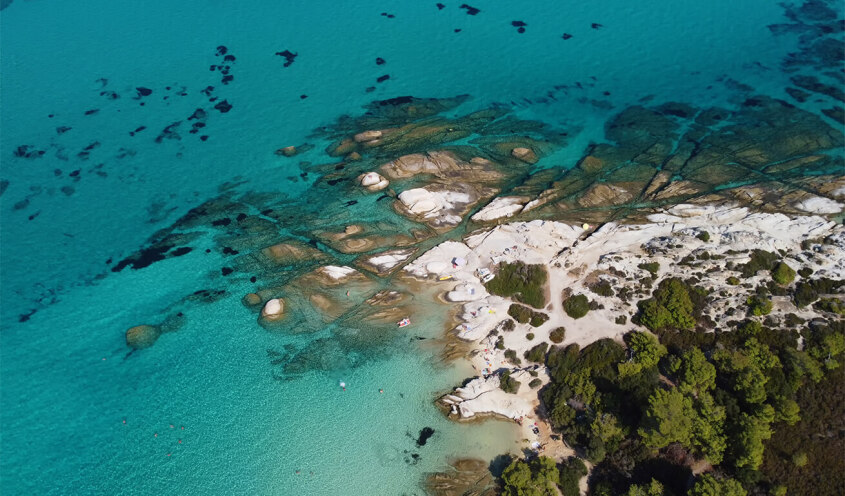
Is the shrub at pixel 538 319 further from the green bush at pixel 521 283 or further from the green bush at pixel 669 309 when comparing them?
the green bush at pixel 669 309

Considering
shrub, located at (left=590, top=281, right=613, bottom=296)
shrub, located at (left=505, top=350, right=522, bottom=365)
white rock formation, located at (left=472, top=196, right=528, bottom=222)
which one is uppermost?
white rock formation, located at (left=472, top=196, right=528, bottom=222)

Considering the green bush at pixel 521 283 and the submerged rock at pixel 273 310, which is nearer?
the green bush at pixel 521 283

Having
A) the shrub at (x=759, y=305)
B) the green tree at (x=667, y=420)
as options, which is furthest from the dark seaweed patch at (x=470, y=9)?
the green tree at (x=667, y=420)

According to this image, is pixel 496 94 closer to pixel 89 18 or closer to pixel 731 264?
pixel 731 264

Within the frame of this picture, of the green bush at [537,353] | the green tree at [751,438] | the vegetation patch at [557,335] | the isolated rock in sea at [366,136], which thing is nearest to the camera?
the green tree at [751,438]

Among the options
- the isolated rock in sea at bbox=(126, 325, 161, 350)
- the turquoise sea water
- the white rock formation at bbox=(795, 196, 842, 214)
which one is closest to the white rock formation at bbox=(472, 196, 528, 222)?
the turquoise sea water

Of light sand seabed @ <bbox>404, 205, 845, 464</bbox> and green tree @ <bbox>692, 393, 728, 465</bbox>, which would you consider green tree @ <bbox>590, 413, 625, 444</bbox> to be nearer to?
light sand seabed @ <bbox>404, 205, 845, 464</bbox>
